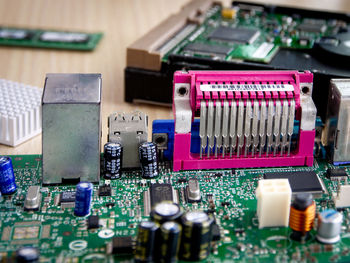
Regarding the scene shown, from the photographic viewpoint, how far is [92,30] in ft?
32.1

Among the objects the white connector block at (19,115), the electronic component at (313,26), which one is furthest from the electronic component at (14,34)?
the electronic component at (313,26)

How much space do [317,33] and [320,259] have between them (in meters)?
4.19

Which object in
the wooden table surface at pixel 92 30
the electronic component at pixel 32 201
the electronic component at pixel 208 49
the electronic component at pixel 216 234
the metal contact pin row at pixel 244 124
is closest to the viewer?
the electronic component at pixel 216 234

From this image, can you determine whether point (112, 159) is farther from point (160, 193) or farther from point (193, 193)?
point (193, 193)

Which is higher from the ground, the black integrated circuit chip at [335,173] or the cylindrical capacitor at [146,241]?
the black integrated circuit chip at [335,173]

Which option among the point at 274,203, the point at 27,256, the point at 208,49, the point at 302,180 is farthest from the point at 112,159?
the point at 208,49

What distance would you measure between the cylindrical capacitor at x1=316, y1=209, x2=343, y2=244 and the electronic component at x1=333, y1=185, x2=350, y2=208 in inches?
13.1

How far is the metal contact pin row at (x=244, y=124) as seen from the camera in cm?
564

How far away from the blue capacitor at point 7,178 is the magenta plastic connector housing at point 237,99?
1.37 meters

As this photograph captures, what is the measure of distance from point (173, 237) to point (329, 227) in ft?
3.85

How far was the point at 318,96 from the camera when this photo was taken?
22.8 ft

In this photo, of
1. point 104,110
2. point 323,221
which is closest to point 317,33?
point 104,110

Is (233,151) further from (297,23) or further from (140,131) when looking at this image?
(297,23)

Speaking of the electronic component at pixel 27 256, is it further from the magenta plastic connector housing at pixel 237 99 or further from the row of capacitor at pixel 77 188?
the magenta plastic connector housing at pixel 237 99
